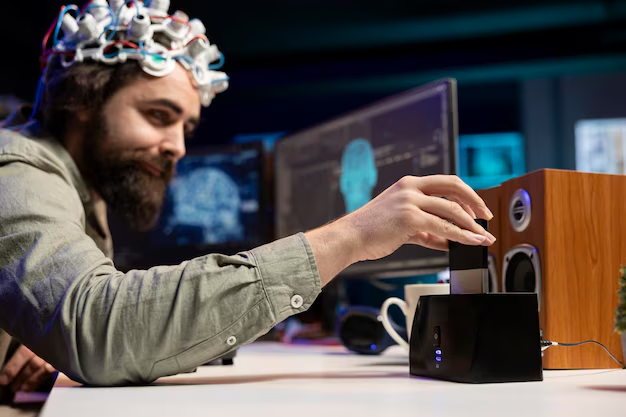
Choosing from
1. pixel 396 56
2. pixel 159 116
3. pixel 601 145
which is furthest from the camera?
pixel 396 56

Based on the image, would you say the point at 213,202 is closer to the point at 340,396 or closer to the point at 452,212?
the point at 452,212

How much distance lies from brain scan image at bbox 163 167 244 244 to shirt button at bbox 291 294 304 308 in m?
1.75

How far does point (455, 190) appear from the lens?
95cm

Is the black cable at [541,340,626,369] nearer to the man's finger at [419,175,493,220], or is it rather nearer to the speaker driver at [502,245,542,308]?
the speaker driver at [502,245,542,308]

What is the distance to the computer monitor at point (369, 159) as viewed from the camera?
1675 millimetres

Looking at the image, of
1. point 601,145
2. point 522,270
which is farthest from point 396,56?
point 522,270

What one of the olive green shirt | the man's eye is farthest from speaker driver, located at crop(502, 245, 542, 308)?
the man's eye

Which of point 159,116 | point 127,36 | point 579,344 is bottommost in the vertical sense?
point 579,344

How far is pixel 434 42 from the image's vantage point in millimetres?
5887

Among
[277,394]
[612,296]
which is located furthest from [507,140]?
[277,394]

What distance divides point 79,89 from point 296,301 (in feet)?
2.98

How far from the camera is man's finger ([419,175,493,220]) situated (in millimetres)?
948

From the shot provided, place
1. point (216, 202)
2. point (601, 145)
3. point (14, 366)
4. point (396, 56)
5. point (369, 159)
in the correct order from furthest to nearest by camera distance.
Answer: point (396, 56) < point (601, 145) < point (216, 202) < point (369, 159) < point (14, 366)

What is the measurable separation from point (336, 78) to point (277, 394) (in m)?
5.47
